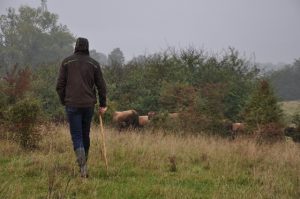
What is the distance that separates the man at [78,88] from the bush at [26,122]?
7.96 ft

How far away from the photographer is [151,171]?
739 centimetres

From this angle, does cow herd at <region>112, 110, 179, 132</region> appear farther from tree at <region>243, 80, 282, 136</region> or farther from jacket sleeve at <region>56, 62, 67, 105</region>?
jacket sleeve at <region>56, 62, 67, 105</region>

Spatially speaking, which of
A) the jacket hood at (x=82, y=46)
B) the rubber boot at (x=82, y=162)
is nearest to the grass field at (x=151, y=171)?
the rubber boot at (x=82, y=162)

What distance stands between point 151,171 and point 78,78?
204 centimetres

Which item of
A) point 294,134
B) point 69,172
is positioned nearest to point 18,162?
point 69,172

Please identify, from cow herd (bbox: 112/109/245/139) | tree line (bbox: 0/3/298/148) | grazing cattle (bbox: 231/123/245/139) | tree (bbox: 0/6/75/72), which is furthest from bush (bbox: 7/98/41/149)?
tree (bbox: 0/6/75/72)

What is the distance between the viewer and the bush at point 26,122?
890cm

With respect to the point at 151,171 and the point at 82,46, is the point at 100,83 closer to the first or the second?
the point at 82,46

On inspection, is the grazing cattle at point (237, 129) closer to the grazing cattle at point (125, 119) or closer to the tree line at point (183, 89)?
the tree line at point (183, 89)

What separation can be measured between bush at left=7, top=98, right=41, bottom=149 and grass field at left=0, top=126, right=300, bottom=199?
320mm

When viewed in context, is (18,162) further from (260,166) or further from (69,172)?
(260,166)

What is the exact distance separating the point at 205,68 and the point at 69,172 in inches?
716

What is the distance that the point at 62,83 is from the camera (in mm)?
6781

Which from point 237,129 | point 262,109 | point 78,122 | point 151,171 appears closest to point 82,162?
point 78,122
